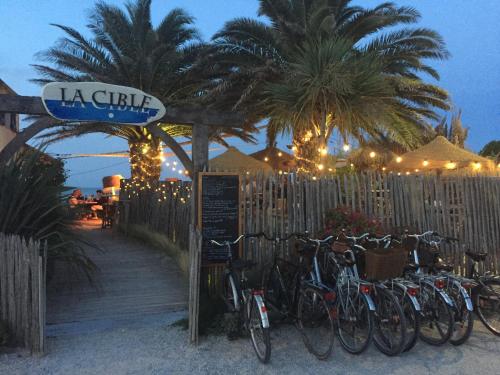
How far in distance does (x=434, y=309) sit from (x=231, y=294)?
7.12 ft

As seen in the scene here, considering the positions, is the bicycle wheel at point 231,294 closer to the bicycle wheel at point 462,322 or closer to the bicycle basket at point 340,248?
the bicycle basket at point 340,248

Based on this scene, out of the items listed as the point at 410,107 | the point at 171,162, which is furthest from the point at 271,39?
the point at 171,162

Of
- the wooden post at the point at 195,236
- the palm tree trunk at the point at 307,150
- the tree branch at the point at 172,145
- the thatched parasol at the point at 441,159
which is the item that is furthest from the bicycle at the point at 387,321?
the thatched parasol at the point at 441,159

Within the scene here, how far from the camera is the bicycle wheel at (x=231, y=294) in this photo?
4.31m

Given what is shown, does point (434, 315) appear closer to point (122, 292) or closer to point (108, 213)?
point (122, 292)

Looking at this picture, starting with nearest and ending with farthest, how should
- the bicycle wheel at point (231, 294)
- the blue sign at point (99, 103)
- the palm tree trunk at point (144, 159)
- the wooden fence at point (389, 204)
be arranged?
the bicycle wheel at point (231, 294) < the blue sign at point (99, 103) < the wooden fence at point (389, 204) < the palm tree trunk at point (144, 159)

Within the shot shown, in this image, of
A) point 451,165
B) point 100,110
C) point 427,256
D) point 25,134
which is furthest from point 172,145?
point 451,165

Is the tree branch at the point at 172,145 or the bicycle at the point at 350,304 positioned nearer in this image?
the bicycle at the point at 350,304

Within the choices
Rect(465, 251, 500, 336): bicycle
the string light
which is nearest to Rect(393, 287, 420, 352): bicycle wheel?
Rect(465, 251, 500, 336): bicycle

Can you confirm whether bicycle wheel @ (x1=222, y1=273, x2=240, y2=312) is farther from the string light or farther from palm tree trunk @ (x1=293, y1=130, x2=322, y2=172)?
the string light

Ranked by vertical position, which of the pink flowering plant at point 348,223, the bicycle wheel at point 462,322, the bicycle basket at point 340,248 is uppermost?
the pink flowering plant at point 348,223

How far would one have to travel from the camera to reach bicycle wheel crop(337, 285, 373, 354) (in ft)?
12.7

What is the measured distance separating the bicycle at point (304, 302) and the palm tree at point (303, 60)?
5.21 m

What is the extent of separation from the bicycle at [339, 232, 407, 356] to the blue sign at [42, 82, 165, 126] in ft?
12.5
